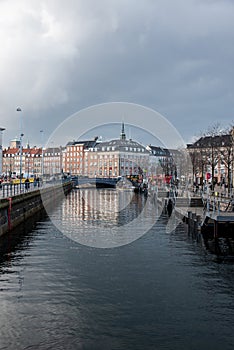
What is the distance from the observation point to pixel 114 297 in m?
16.5

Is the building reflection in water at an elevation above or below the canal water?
above

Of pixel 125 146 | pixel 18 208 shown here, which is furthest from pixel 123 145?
pixel 18 208

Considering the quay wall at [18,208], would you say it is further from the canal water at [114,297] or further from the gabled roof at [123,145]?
the gabled roof at [123,145]

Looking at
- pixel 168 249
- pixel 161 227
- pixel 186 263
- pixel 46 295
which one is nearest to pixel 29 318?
pixel 46 295

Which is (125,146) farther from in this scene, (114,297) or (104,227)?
(114,297)

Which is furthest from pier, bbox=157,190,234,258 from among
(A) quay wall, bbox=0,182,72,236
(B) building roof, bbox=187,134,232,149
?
(B) building roof, bbox=187,134,232,149

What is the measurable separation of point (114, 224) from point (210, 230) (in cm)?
1068

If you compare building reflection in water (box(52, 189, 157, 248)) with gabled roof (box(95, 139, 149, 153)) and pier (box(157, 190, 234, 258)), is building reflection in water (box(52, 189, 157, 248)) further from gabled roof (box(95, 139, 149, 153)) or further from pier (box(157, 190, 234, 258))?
gabled roof (box(95, 139, 149, 153))

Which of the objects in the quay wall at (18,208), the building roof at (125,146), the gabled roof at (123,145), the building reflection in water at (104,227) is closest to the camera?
the building reflection in water at (104,227)

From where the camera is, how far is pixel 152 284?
717 inches

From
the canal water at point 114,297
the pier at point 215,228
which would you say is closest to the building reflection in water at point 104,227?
the canal water at point 114,297

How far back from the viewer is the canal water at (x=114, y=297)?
12719mm

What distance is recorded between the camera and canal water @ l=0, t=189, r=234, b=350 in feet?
41.7

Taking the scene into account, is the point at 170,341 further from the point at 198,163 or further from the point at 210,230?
the point at 198,163
